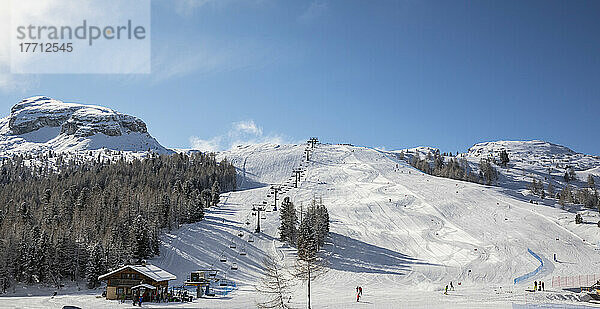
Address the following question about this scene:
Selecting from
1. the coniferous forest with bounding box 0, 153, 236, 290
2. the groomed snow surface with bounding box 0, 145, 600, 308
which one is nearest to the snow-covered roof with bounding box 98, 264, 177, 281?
A: the groomed snow surface with bounding box 0, 145, 600, 308

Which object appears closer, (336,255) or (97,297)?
(97,297)

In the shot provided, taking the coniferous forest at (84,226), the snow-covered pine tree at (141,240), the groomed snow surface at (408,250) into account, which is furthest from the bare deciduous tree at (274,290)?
the coniferous forest at (84,226)

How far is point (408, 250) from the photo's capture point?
81.0 metres

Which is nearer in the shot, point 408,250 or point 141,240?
point 141,240

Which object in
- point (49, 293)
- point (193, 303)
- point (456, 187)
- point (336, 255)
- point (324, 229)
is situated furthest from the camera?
point (456, 187)

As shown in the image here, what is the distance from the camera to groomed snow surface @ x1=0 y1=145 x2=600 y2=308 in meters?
46.3

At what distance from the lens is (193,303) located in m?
45.9

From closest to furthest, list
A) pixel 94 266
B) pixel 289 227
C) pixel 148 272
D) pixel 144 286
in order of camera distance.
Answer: pixel 144 286
pixel 148 272
pixel 94 266
pixel 289 227

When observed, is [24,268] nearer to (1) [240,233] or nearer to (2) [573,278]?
(1) [240,233]

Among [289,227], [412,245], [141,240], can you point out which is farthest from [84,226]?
[412,245]

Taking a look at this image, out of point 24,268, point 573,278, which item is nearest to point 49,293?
point 24,268

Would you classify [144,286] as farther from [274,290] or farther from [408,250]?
[408,250]

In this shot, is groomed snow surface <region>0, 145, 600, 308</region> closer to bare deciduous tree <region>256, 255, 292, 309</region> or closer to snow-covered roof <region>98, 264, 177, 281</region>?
bare deciduous tree <region>256, 255, 292, 309</region>

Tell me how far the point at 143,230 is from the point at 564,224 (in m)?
82.6
